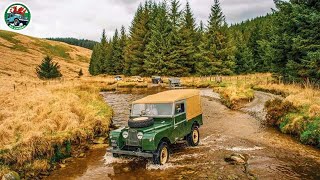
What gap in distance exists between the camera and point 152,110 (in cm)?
1327

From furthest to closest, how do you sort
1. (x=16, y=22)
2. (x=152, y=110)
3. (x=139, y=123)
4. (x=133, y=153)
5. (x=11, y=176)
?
(x=16, y=22), (x=152, y=110), (x=139, y=123), (x=133, y=153), (x=11, y=176)

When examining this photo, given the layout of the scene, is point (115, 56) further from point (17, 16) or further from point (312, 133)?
point (312, 133)

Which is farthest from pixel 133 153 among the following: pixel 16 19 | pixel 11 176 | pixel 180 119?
pixel 16 19

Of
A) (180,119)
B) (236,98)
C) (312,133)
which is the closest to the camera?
(180,119)

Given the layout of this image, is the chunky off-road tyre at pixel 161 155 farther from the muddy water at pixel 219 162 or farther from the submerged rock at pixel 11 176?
the submerged rock at pixel 11 176

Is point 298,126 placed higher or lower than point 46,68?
lower

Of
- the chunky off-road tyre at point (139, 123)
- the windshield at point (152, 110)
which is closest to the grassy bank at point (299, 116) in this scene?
the windshield at point (152, 110)

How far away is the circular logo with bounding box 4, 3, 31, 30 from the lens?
2512 centimetres

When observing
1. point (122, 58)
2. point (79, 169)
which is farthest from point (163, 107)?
point (122, 58)

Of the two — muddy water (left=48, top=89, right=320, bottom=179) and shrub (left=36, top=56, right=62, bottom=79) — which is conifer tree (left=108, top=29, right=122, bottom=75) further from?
muddy water (left=48, top=89, right=320, bottom=179)

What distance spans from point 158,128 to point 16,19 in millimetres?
21965

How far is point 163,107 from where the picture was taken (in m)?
13.1

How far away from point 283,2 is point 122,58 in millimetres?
51029

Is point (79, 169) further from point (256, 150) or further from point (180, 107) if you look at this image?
point (256, 150)
